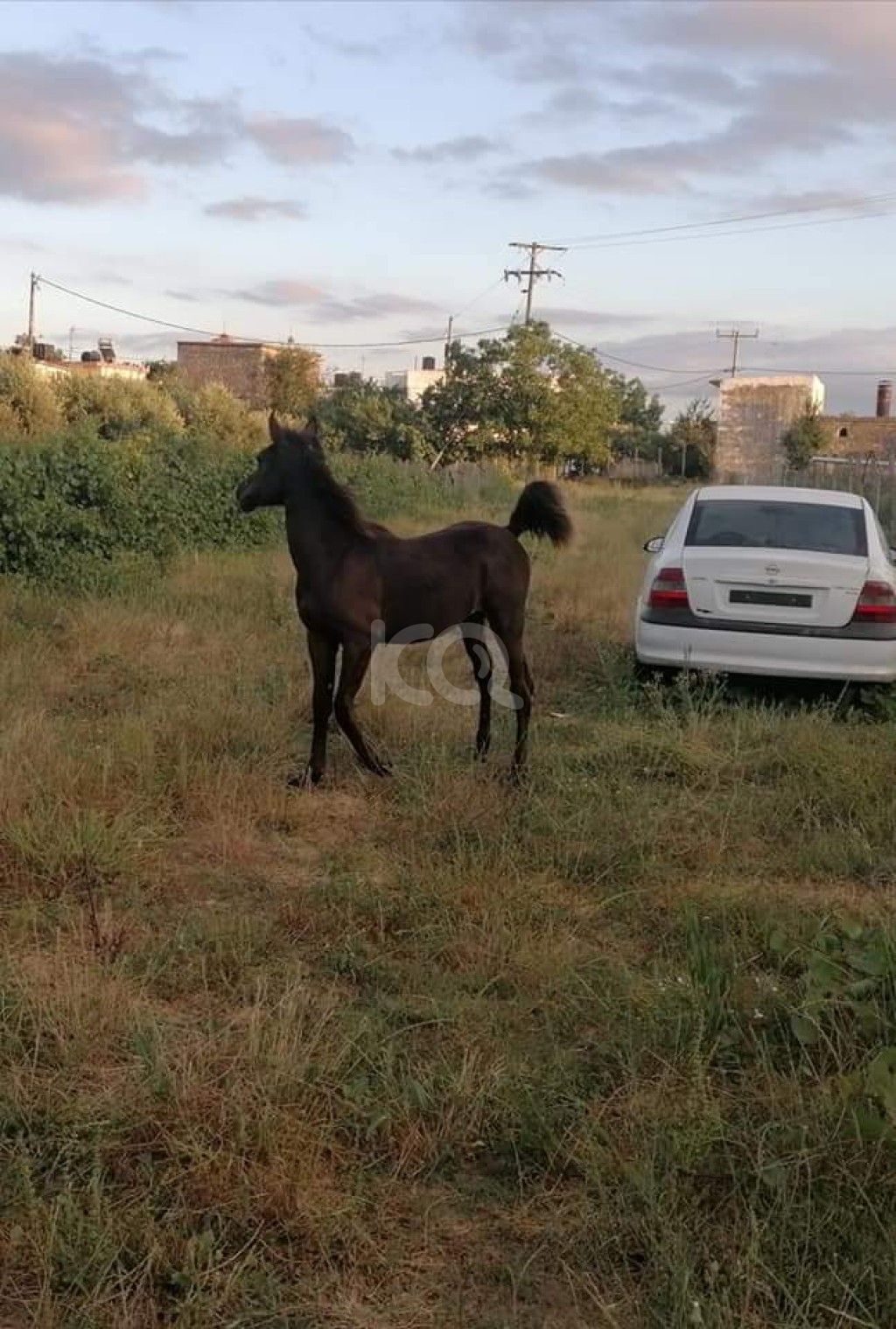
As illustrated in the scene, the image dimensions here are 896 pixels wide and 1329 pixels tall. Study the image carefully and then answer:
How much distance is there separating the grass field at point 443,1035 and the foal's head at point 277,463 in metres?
1.25

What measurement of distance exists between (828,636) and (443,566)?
8.59 ft

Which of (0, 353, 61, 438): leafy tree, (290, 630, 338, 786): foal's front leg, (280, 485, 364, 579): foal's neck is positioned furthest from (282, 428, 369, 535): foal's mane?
(0, 353, 61, 438): leafy tree

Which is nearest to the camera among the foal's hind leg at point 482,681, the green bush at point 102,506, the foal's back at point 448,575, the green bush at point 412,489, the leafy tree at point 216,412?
the foal's back at point 448,575

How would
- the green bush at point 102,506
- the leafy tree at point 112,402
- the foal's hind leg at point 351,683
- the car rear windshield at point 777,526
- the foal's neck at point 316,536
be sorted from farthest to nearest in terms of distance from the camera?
the leafy tree at point 112,402, the green bush at point 102,506, the car rear windshield at point 777,526, the foal's neck at point 316,536, the foal's hind leg at point 351,683

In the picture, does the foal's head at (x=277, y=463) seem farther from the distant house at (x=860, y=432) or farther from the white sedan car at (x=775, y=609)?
the distant house at (x=860, y=432)

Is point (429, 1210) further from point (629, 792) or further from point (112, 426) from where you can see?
point (112, 426)

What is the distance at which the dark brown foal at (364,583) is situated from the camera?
5684 millimetres

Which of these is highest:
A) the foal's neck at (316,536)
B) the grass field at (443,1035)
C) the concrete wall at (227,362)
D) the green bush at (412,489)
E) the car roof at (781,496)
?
the concrete wall at (227,362)

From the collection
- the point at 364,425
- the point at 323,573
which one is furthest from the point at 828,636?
the point at 364,425

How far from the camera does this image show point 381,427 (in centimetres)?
3838

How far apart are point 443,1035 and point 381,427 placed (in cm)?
3644

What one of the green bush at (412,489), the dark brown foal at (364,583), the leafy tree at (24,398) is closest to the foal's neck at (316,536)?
the dark brown foal at (364,583)

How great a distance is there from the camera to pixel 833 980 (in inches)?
123

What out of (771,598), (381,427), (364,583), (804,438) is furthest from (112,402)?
(804,438)
